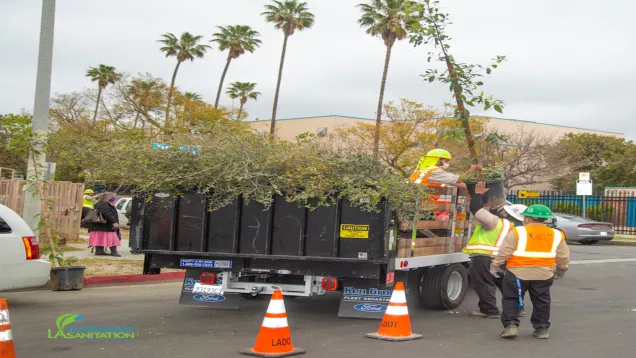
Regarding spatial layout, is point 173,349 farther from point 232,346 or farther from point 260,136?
point 260,136

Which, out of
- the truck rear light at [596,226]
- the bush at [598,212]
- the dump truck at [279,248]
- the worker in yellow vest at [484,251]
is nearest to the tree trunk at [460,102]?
the worker in yellow vest at [484,251]

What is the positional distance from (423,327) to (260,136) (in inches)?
120

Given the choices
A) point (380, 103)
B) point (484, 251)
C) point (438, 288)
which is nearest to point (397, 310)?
point (438, 288)

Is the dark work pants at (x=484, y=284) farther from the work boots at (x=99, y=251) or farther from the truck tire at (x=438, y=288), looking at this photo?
the work boots at (x=99, y=251)

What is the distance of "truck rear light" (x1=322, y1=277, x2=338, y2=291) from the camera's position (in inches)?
332

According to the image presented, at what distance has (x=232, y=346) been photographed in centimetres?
725

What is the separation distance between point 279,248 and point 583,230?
819 inches

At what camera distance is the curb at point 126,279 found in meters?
12.6

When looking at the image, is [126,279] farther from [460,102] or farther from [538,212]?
[538,212]

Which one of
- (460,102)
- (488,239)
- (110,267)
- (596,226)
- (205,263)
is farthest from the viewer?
(596,226)

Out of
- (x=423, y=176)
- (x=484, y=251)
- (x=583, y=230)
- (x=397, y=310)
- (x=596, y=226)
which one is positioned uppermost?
(x=423, y=176)

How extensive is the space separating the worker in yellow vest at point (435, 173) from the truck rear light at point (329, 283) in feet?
5.43

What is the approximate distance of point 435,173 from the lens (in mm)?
9273

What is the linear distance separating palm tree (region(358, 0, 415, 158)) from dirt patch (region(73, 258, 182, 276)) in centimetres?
2535
